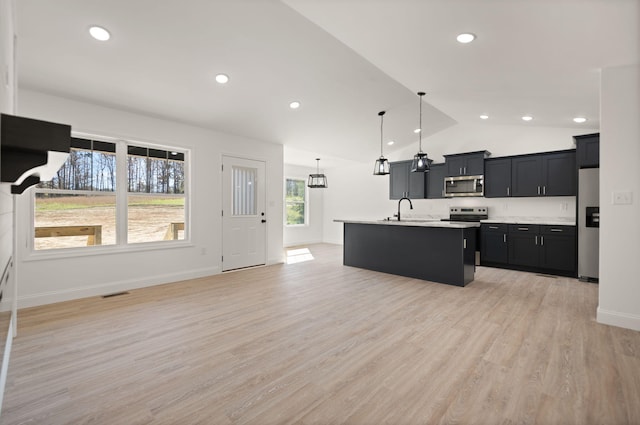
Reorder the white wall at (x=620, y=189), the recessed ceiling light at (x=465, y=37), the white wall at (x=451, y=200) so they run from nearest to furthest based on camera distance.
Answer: the recessed ceiling light at (x=465, y=37)
the white wall at (x=620, y=189)
the white wall at (x=451, y=200)

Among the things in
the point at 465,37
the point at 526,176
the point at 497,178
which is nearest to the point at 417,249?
the point at 497,178

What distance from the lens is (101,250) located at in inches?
161

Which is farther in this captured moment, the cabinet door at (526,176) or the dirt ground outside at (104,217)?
the cabinet door at (526,176)

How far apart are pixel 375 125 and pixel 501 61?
10.0 feet

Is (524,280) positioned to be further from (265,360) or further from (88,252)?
(88,252)

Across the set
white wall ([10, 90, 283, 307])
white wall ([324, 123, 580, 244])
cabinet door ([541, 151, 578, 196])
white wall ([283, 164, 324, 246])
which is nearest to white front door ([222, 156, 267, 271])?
white wall ([10, 90, 283, 307])

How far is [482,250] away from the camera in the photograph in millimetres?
5977

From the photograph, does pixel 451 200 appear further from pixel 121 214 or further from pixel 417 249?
pixel 121 214

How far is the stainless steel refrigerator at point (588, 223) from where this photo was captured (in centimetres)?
465

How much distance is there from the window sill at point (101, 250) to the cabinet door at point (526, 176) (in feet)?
19.3

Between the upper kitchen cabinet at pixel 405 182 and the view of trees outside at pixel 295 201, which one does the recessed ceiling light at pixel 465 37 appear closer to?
the upper kitchen cabinet at pixel 405 182

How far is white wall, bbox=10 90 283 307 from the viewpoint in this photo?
3582 mm

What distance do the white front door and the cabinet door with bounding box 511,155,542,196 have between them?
15.7ft

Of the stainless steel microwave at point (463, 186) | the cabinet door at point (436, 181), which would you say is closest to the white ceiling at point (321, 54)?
the stainless steel microwave at point (463, 186)
